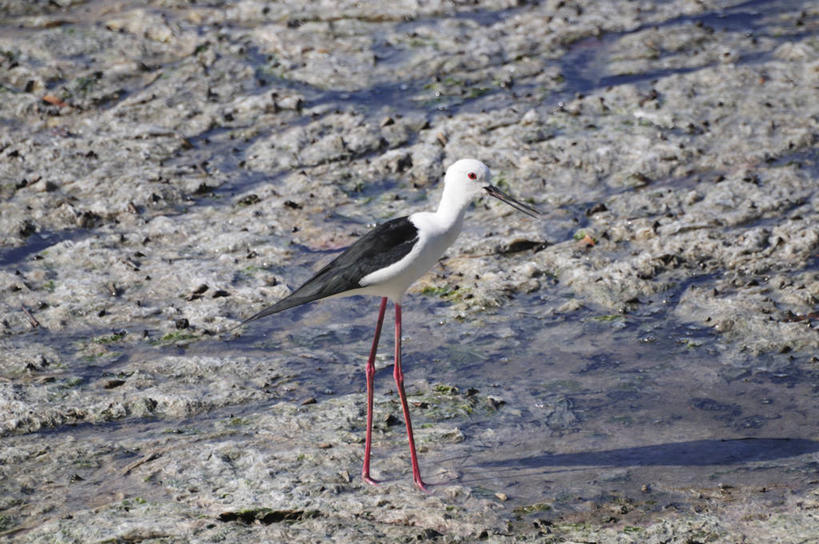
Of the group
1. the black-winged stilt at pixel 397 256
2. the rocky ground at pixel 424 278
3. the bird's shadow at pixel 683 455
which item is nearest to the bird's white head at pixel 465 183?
the black-winged stilt at pixel 397 256

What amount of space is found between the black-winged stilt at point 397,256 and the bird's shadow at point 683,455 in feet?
2.34

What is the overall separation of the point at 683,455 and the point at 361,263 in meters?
2.01

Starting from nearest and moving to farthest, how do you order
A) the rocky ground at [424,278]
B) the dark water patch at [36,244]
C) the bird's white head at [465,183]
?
the rocky ground at [424,278] < the bird's white head at [465,183] < the dark water patch at [36,244]

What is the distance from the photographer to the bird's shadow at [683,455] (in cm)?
524

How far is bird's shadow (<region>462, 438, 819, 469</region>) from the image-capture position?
524cm

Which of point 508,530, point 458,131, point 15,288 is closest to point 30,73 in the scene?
point 15,288

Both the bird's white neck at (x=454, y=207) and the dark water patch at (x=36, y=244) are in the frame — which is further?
the dark water patch at (x=36, y=244)

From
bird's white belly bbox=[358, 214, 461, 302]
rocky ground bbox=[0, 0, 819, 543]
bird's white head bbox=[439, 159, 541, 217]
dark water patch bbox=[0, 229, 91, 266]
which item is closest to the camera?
rocky ground bbox=[0, 0, 819, 543]

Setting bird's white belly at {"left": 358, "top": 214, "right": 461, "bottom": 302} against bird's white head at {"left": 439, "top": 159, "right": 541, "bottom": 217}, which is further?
bird's white head at {"left": 439, "top": 159, "right": 541, "bottom": 217}

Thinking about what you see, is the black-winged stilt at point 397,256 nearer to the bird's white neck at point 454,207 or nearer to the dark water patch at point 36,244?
the bird's white neck at point 454,207

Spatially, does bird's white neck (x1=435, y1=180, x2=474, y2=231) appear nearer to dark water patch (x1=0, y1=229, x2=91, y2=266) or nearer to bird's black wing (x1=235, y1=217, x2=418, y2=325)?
bird's black wing (x1=235, y1=217, x2=418, y2=325)

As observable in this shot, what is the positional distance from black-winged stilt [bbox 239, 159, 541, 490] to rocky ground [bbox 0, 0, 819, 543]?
0.65 metres

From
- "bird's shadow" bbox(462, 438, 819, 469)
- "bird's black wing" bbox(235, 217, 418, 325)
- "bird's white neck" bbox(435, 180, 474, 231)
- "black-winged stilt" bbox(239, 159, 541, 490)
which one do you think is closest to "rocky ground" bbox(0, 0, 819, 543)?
"bird's shadow" bbox(462, 438, 819, 469)

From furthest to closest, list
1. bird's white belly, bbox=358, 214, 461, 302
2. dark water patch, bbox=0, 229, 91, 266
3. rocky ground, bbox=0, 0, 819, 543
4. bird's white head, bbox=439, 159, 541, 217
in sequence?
dark water patch, bbox=0, 229, 91, 266
bird's white head, bbox=439, 159, 541, 217
bird's white belly, bbox=358, 214, 461, 302
rocky ground, bbox=0, 0, 819, 543
